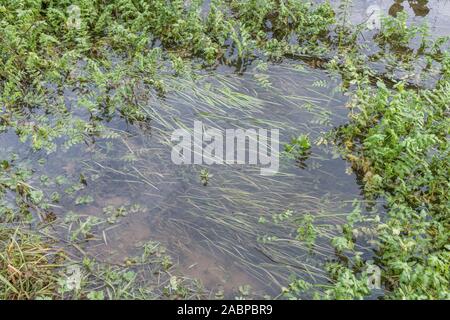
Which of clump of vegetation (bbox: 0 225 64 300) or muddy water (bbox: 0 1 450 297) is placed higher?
muddy water (bbox: 0 1 450 297)

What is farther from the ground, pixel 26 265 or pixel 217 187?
pixel 217 187

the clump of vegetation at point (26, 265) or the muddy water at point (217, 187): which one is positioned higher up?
the muddy water at point (217, 187)

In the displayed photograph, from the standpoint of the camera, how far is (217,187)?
491 cm

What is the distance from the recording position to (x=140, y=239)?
4.43 m

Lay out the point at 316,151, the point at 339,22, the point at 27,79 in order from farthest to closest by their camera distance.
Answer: the point at 339,22 → the point at 27,79 → the point at 316,151

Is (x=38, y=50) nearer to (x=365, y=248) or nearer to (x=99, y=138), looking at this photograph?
(x=99, y=138)

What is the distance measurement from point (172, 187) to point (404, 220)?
2.48 metres

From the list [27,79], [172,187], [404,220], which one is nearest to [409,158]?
[404,220]

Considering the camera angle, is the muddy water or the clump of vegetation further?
the muddy water

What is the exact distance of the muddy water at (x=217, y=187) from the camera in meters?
4.28

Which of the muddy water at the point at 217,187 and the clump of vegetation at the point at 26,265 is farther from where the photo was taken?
the muddy water at the point at 217,187

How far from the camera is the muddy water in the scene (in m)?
4.28

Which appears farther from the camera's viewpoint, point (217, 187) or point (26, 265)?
point (217, 187)
